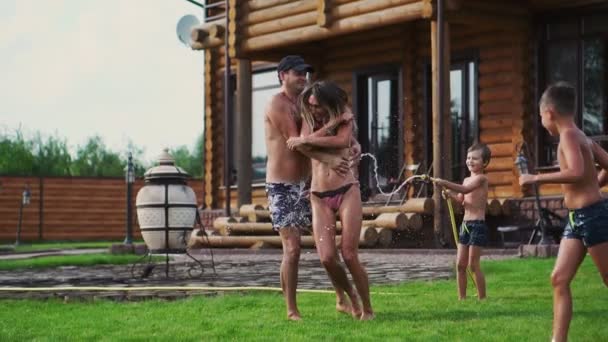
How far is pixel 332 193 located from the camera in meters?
7.68

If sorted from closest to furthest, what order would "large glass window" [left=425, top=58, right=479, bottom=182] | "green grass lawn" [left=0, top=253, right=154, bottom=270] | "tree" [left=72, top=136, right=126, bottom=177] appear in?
"green grass lawn" [left=0, top=253, right=154, bottom=270] < "large glass window" [left=425, top=58, right=479, bottom=182] < "tree" [left=72, top=136, right=126, bottom=177]

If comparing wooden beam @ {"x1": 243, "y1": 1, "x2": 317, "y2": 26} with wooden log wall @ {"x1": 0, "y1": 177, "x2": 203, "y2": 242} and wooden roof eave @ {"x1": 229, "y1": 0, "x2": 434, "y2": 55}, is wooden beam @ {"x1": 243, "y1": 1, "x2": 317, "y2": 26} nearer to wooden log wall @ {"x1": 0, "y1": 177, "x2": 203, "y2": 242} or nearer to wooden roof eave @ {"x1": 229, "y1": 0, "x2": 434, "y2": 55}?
wooden roof eave @ {"x1": 229, "y1": 0, "x2": 434, "y2": 55}

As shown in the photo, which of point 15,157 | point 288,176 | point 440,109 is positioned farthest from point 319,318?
point 15,157

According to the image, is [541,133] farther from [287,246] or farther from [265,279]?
[287,246]

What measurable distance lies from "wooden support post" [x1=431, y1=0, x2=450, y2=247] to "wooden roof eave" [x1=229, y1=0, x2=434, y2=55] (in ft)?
0.99

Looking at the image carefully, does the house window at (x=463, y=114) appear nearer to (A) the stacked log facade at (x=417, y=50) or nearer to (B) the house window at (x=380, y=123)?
(A) the stacked log facade at (x=417, y=50)

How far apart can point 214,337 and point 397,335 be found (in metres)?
1.05

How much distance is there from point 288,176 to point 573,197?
2.26m

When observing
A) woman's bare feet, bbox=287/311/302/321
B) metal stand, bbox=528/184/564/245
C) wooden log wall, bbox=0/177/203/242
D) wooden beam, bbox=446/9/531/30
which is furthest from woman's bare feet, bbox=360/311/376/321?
wooden log wall, bbox=0/177/203/242

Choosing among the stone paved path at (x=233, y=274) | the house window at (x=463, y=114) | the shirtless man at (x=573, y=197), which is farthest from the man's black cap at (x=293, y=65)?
the house window at (x=463, y=114)

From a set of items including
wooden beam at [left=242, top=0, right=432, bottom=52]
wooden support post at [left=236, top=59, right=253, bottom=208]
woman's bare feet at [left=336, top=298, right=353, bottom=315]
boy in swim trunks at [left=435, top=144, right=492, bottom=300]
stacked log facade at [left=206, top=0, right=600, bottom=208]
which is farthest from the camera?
wooden support post at [left=236, top=59, right=253, bottom=208]

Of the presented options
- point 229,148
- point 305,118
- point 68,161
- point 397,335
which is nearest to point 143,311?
point 305,118

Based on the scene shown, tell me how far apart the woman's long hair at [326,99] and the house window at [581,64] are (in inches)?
444

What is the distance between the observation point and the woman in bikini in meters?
7.61
